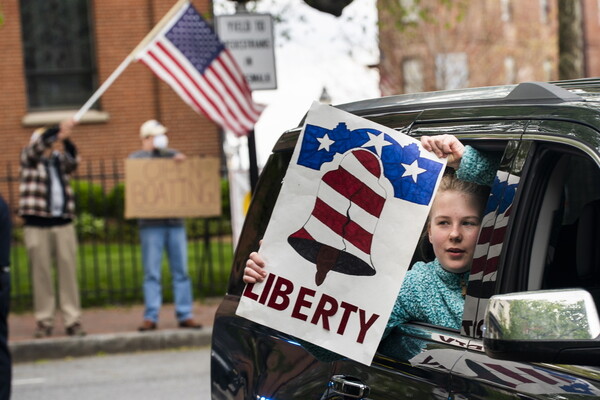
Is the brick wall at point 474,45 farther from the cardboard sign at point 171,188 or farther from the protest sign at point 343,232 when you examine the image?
the protest sign at point 343,232

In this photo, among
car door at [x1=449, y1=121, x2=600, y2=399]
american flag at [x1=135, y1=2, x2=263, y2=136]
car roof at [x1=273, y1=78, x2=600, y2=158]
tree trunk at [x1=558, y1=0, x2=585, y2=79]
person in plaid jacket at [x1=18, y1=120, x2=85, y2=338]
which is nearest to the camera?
car door at [x1=449, y1=121, x2=600, y2=399]

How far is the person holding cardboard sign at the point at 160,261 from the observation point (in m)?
10.8

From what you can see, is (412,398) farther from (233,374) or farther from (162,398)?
(162,398)

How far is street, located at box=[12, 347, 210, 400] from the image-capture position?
8.36 metres

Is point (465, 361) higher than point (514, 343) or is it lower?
lower

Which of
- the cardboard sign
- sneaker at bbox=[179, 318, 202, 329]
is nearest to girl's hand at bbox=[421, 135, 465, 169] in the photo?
the cardboard sign

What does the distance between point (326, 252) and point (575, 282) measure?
2.23 feet

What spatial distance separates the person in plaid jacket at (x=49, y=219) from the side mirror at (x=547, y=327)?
8.82 meters

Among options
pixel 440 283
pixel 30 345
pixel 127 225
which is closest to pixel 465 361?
pixel 440 283

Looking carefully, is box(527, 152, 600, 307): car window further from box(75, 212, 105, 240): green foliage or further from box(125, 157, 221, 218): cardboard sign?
box(75, 212, 105, 240): green foliage

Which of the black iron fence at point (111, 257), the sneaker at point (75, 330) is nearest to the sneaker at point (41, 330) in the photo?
the sneaker at point (75, 330)

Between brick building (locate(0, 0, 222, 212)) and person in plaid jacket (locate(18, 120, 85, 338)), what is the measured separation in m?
9.13

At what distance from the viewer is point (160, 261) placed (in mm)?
10883

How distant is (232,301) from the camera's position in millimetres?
3748
